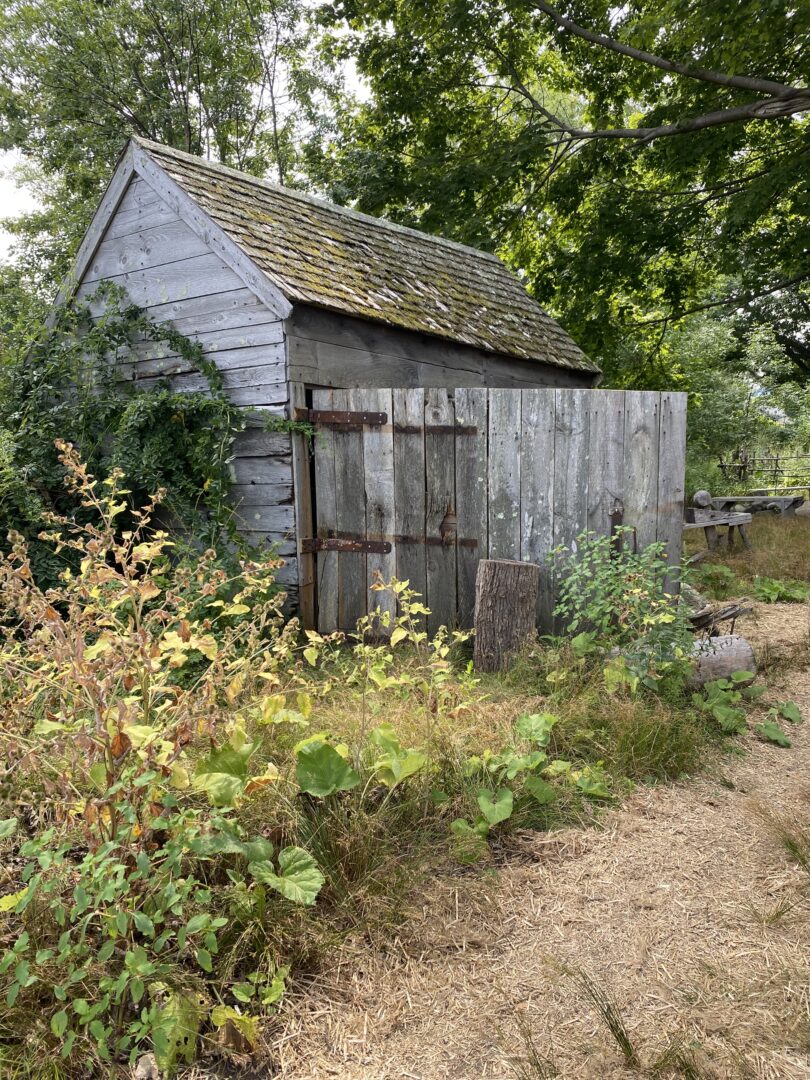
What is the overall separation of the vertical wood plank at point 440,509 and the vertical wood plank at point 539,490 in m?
0.53

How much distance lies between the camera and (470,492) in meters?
5.64

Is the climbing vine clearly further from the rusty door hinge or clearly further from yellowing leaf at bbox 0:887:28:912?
yellowing leaf at bbox 0:887:28:912

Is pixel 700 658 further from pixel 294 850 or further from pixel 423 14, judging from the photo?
pixel 423 14

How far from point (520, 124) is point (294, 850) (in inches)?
605

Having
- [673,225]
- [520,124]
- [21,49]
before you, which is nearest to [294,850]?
[673,225]

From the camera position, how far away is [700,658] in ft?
16.1

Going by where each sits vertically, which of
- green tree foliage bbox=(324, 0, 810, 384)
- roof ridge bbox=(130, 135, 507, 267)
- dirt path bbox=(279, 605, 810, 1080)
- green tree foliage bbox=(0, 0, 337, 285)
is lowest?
dirt path bbox=(279, 605, 810, 1080)

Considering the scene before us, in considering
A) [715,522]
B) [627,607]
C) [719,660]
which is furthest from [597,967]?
[715,522]

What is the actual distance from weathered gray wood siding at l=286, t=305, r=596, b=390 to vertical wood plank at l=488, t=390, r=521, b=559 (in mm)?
1315

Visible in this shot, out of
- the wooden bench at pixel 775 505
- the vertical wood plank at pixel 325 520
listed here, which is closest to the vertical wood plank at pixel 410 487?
the vertical wood plank at pixel 325 520

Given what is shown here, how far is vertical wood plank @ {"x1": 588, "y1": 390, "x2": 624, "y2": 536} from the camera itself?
5320mm

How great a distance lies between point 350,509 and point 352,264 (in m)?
2.49

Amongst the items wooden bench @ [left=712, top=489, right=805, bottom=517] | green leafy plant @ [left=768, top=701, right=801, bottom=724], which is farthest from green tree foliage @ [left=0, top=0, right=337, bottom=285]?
green leafy plant @ [left=768, top=701, right=801, bottom=724]

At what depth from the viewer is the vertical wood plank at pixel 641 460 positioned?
534 cm
